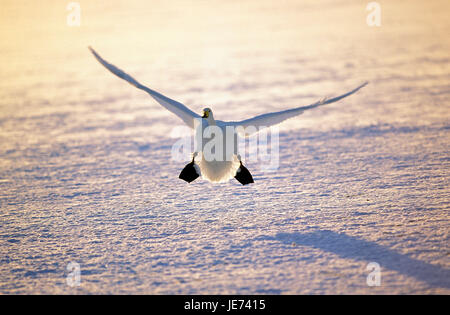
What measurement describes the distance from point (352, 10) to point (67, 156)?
1980 cm

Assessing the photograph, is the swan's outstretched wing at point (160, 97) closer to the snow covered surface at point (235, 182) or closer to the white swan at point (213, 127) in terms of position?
the white swan at point (213, 127)

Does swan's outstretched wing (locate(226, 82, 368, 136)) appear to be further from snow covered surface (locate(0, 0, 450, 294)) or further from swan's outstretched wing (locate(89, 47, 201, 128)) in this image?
snow covered surface (locate(0, 0, 450, 294))

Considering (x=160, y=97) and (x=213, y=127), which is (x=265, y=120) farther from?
(x=160, y=97)

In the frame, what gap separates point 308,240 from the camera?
18.5 feet

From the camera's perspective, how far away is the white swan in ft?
20.9

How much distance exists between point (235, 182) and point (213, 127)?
1.51 meters

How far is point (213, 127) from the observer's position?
6.41m

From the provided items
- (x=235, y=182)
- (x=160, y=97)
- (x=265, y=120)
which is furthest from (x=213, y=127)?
(x=235, y=182)

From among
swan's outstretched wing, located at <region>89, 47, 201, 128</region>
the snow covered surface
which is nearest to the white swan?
swan's outstretched wing, located at <region>89, 47, 201, 128</region>

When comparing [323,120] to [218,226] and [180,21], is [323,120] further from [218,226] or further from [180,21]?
[180,21]

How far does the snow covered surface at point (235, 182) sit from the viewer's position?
5148mm

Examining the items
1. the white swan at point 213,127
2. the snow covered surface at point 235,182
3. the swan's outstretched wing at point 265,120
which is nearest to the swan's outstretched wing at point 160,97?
the white swan at point 213,127

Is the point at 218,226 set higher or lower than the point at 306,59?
lower

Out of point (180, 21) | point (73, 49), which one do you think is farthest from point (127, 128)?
point (180, 21)
